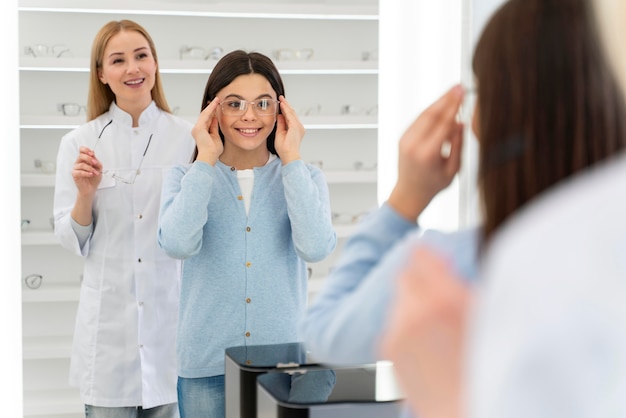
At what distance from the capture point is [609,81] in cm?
39

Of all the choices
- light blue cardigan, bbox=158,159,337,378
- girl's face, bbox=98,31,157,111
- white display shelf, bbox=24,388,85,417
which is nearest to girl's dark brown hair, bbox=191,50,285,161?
light blue cardigan, bbox=158,159,337,378

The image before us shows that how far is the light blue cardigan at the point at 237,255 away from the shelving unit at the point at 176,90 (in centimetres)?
200

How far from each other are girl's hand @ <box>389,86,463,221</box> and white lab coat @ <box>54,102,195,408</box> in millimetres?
2159

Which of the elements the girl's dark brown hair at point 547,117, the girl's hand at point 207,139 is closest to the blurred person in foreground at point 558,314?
the girl's dark brown hair at point 547,117

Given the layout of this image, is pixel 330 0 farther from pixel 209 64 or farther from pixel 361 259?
pixel 361 259

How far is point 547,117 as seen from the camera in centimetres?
40

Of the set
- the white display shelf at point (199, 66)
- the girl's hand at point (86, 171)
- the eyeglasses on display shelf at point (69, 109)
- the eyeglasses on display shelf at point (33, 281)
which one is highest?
the white display shelf at point (199, 66)

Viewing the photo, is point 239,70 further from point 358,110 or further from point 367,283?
point 358,110

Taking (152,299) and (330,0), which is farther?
(330,0)

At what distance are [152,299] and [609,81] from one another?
250 cm

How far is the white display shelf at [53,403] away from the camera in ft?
13.5

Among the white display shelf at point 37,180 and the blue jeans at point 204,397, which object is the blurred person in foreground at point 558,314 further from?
the white display shelf at point 37,180

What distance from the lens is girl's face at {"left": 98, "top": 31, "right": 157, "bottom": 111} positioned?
9.09ft

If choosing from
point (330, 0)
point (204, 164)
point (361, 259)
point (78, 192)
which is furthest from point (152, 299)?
point (330, 0)
